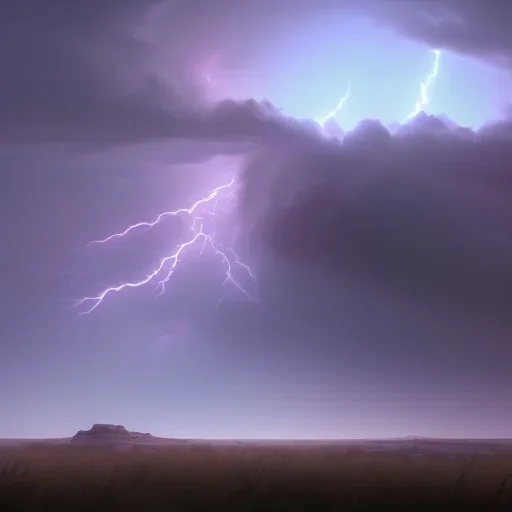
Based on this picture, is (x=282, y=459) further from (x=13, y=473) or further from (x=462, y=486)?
(x=13, y=473)

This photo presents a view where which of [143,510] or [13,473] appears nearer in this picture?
[143,510]

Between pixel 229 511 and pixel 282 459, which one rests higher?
pixel 282 459

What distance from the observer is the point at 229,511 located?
4.31 meters

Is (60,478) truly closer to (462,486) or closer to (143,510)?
(143,510)

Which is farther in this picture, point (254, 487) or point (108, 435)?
point (108, 435)

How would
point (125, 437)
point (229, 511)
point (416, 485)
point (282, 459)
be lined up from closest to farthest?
point (229, 511) → point (416, 485) → point (282, 459) → point (125, 437)

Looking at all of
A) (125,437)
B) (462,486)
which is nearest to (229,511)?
(462,486)

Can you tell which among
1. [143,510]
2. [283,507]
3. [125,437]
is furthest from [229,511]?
[125,437]

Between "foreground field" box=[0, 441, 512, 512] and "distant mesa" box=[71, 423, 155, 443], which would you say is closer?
"foreground field" box=[0, 441, 512, 512]

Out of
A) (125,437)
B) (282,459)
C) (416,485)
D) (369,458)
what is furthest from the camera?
(125,437)

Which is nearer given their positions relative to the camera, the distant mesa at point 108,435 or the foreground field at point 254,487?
the foreground field at point 254,487

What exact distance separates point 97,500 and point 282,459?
187 centimetres

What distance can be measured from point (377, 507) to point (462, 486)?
84 centimetres

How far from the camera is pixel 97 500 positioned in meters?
4.41
